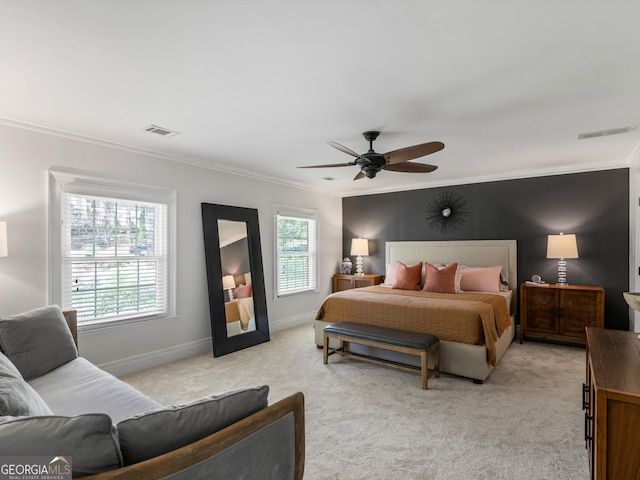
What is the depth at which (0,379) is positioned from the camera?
1.30 m

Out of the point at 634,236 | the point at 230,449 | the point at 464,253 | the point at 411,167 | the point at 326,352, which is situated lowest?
the point at 326,352

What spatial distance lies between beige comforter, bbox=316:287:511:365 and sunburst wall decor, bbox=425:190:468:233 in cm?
164

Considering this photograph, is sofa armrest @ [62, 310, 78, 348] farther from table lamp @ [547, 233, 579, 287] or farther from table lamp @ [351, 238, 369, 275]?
table lamp @ [547, 233, 579, 287]

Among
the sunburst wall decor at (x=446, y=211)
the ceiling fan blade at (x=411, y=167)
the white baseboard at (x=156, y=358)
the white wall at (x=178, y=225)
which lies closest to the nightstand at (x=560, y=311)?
the sunburst wall decor at (x=446, y=211)

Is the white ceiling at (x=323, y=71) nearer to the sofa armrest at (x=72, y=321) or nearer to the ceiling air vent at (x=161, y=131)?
the ceiling air vent at (x=161, y=131)

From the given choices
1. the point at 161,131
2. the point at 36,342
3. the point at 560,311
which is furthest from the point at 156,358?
the point at 560,311

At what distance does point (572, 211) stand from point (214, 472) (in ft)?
18.1

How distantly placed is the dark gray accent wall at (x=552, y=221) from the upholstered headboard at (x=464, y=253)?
0.37ft

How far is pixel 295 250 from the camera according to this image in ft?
19.6

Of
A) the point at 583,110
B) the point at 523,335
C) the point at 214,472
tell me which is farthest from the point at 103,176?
the point at 523,335

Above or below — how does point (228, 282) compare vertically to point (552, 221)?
below

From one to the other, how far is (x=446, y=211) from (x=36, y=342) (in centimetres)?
551

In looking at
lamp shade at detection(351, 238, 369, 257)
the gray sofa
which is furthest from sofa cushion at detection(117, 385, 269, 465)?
lamp shade at detection(351, 238, 369, 257)

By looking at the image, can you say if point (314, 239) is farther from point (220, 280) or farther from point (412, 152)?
point (412, 152)
